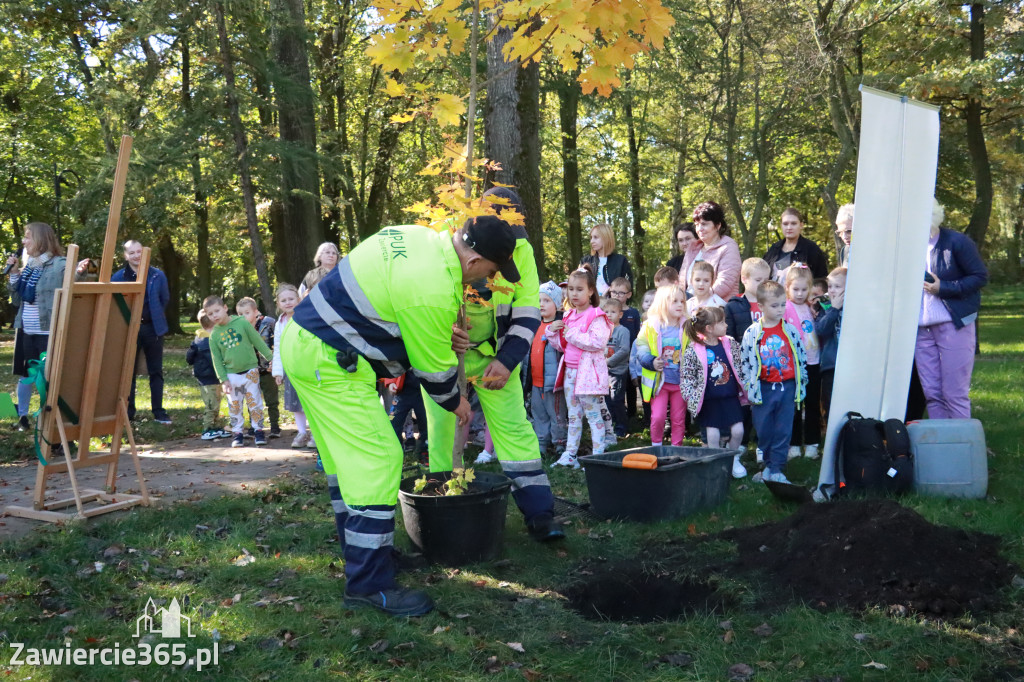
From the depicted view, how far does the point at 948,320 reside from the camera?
6750 mm

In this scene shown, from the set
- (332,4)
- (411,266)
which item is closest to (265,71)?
(332,4)

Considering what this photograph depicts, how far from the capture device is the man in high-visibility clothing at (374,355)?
416 cm

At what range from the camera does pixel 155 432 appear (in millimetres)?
9875

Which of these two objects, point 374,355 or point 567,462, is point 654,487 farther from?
point 374,355

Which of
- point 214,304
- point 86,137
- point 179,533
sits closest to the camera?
point 179,533

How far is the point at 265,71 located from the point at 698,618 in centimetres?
1177

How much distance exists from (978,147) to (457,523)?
758 inches

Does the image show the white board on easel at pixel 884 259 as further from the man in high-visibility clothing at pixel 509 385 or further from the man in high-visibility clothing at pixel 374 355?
the man in high-visibility clothing at pixel 374 355

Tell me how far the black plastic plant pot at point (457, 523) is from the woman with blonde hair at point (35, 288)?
544 centimetres

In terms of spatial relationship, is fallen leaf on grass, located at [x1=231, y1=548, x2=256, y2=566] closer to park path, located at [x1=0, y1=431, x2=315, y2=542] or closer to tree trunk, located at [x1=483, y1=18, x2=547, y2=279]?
park path, located at [x1=0, y1=431, x2=315, y2=542]

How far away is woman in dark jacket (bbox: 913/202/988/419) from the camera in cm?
673

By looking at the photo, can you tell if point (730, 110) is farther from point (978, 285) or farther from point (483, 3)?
point (483, 3)

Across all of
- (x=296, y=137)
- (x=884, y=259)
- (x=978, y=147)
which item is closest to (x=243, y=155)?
(x=296, y=137)

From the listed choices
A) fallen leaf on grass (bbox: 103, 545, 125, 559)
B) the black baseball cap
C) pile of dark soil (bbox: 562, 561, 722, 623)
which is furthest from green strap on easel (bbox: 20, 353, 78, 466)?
pile of dark soil (bbox: 562, 561, 722, 623)
